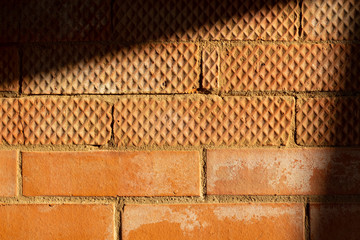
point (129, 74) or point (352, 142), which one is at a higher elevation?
point (129, 74)

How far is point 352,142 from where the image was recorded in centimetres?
72

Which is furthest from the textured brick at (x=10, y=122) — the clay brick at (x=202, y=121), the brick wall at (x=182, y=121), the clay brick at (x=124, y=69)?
the clay brick at (x=202, y=121)

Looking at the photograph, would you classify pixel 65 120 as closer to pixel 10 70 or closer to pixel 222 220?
pixel 10 70

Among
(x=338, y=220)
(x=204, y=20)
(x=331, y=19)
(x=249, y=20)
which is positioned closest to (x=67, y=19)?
(x=204, y=20)

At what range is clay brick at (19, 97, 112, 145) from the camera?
2.42ft

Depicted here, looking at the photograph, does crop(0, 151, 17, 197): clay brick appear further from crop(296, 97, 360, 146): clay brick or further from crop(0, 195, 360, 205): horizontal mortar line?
crop(296, 97, 360, 146): clay brick

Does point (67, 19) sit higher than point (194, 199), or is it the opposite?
point (67, 19)

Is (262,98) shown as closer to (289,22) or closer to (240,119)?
(240,119)

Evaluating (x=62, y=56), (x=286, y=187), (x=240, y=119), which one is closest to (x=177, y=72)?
(x=240, y=119)

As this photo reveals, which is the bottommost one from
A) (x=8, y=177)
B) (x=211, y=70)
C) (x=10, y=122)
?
(x=8, y=177)

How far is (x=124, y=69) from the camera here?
0.74m

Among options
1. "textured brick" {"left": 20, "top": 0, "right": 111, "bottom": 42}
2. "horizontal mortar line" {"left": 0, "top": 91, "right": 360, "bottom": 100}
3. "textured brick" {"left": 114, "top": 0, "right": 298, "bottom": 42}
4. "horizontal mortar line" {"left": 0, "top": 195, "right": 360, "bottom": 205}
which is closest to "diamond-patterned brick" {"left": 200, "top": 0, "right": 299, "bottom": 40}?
"textured brick" {"left": 114, "top": 0, "right": 298, "bottom": 42}

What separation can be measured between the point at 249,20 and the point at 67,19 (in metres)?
0.54

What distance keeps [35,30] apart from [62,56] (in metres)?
0.11
